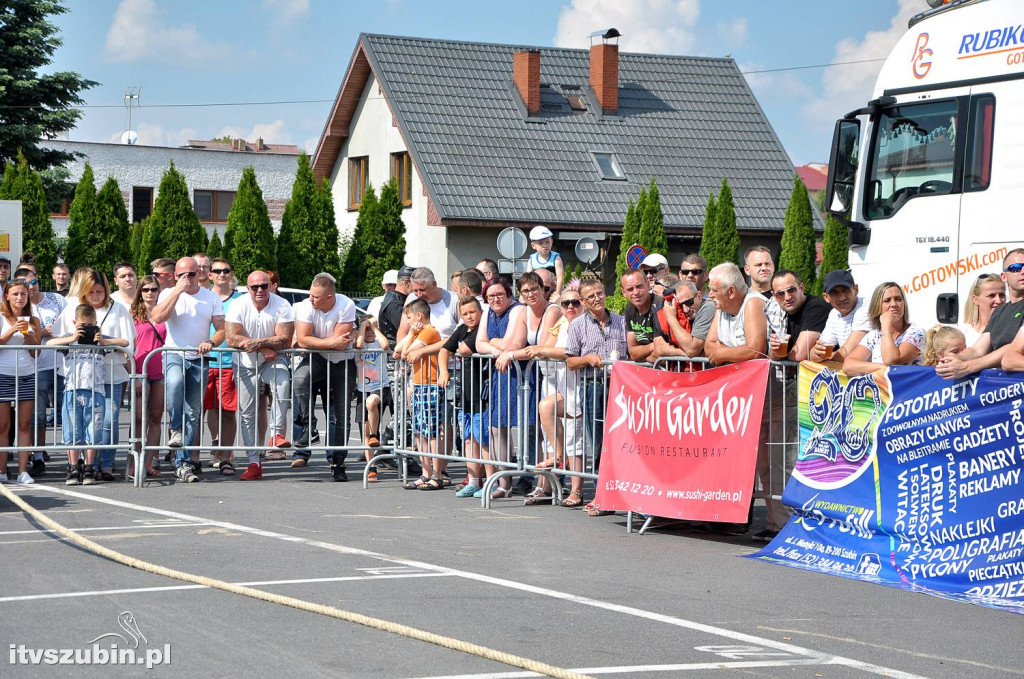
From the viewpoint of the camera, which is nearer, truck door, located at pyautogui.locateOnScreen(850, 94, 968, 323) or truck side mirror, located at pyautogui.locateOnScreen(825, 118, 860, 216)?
truck door, located at pyautogui.locateOnScreen(850, 94, 968, 323)

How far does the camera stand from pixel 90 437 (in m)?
12.5

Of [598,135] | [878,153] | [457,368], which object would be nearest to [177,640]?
[457,368]

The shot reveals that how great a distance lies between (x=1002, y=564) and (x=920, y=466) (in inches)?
33.1

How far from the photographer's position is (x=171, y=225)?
1341 inches

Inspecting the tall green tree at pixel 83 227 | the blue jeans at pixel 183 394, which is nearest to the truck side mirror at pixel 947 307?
the blue jeans at pixel 183 394

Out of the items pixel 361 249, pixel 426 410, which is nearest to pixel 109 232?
pixel 361 249

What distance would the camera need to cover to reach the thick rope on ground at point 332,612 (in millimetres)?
5902

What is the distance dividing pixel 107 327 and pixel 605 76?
31690 millimetres

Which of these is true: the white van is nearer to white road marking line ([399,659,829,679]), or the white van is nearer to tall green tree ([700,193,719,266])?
white road marking line ([399,659,829,679])

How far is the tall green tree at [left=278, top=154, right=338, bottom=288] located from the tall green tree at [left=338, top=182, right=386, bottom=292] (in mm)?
966

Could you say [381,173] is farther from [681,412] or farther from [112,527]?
[681,412]

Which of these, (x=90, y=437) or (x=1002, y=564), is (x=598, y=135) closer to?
(x=90, y=437)

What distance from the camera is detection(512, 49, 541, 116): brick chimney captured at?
4103 centimetres
